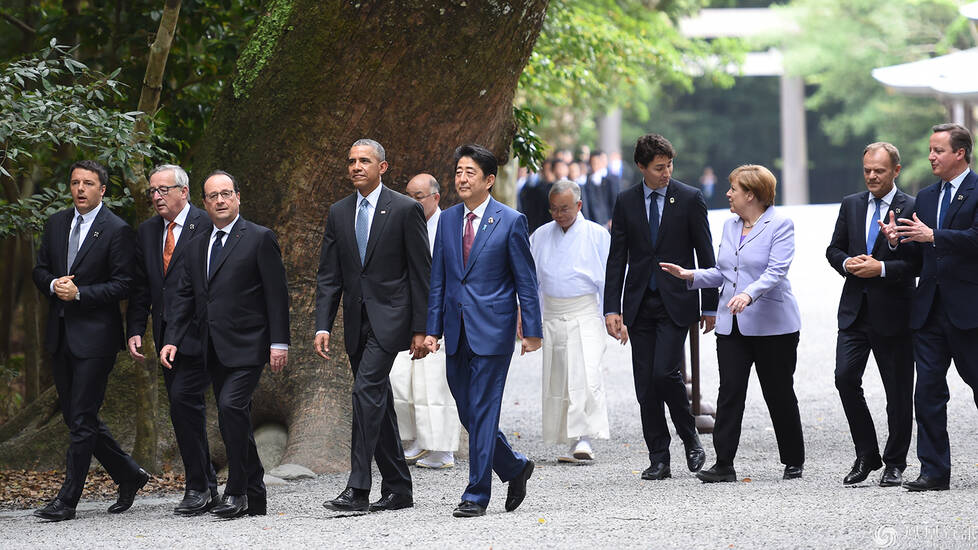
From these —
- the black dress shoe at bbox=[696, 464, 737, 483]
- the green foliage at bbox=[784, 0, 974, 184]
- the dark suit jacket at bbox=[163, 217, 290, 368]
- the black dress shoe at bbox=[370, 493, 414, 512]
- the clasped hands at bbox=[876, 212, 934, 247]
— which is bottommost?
the black dress shoe at bbox=[370, 493, 414, 512]

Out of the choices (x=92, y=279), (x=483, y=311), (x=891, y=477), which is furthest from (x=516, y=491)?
(x=92, y=279)

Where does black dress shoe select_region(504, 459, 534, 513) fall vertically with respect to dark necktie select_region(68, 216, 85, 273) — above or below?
below

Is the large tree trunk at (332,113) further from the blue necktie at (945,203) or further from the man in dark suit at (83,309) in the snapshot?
the blue necktie at (945,203)

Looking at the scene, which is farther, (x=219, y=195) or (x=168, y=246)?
(x=168, y=246)

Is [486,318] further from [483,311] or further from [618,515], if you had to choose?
[618,515]

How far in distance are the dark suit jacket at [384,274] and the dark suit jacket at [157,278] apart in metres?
0.78

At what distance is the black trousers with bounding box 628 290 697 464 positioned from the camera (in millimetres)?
8398

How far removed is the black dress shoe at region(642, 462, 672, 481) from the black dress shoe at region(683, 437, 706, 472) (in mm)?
149

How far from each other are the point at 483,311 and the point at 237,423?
1.48 m

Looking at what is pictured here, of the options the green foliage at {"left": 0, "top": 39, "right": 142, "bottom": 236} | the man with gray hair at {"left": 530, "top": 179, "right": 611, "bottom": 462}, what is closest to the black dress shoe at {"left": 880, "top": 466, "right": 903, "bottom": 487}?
the man with gray hair at {"left": 530, "top": 179, "right": 611, "bottom": 462}

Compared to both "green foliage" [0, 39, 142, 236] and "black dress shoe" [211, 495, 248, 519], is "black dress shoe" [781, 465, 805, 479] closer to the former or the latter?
"black dress shoe" [211, 495, 248, 519]

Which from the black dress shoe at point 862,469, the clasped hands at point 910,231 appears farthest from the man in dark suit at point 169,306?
the clasped hands at point 910,231

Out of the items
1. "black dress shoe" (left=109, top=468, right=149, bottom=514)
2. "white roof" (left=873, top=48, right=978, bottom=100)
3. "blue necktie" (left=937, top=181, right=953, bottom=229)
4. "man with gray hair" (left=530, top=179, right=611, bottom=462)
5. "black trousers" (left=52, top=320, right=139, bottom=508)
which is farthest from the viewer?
"white roof" (left=873, top=48, right=978, bottom=100)

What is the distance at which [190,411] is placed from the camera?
24.8 feet
